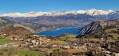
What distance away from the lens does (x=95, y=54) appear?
11250cm

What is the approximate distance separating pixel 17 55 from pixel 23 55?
413cm

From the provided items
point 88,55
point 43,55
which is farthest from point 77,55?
point 43,55

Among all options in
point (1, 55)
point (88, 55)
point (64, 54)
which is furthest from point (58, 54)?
point (1, 55)

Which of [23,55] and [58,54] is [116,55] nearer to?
[58,54]

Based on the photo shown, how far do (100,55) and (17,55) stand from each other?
190 ft

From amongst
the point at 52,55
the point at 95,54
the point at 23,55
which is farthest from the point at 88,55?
the point at 23,55

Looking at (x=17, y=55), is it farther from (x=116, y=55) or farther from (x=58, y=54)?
(x=116, y=55)

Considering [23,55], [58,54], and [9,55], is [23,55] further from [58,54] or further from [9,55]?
[58,54]

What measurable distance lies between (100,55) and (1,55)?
225 feet

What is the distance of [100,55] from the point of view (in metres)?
111

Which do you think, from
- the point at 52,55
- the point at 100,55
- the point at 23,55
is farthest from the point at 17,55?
the point at 100,55

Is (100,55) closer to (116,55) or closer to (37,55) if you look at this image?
(116,55)

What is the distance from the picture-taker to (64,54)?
115 m

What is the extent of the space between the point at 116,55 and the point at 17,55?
69917mm
